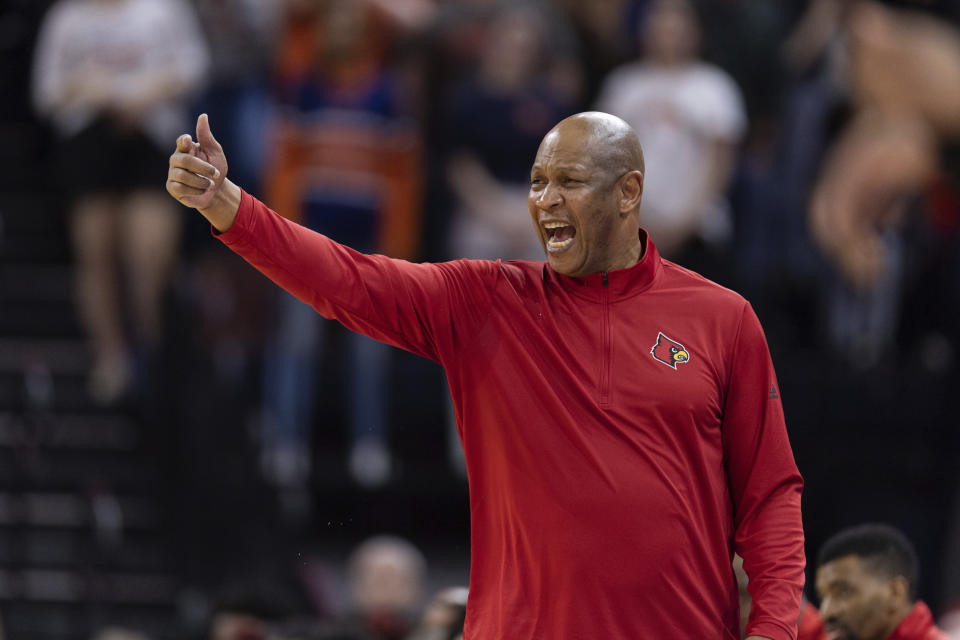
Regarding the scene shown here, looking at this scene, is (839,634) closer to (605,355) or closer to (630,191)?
(605,355)

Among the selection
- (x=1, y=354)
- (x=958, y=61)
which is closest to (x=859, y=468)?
(x=958, y=61)

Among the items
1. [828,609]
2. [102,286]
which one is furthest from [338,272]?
[102,286]

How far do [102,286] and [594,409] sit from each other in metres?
6.00

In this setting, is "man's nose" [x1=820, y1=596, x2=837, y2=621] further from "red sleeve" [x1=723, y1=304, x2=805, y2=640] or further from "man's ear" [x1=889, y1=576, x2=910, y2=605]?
"red sleeve" [x1=723, y1=304, x2=805, y2=640]

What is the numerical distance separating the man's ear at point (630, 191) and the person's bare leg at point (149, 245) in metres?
5.59

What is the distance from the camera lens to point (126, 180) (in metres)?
9.17

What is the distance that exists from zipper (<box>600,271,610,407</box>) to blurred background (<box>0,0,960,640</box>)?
5075 millimetres

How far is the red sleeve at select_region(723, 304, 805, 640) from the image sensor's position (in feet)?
12.4

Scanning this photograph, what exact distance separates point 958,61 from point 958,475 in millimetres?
2517

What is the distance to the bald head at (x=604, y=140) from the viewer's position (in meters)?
3.86

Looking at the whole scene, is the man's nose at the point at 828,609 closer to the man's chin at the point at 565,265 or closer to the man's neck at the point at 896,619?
the man's neck at the point at 896,619

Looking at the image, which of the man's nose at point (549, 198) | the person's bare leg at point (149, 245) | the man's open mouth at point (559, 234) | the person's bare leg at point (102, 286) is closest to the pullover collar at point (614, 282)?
the man's open mouth at point (559, 234)

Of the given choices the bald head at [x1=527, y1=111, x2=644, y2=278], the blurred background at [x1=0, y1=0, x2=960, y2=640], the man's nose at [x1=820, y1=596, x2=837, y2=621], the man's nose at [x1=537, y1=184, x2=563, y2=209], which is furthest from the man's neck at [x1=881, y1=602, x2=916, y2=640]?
the blurred background at [x1=0, y1=0, x2=960, y2=640]

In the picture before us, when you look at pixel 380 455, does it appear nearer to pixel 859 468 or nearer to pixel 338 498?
pixel 338 498
